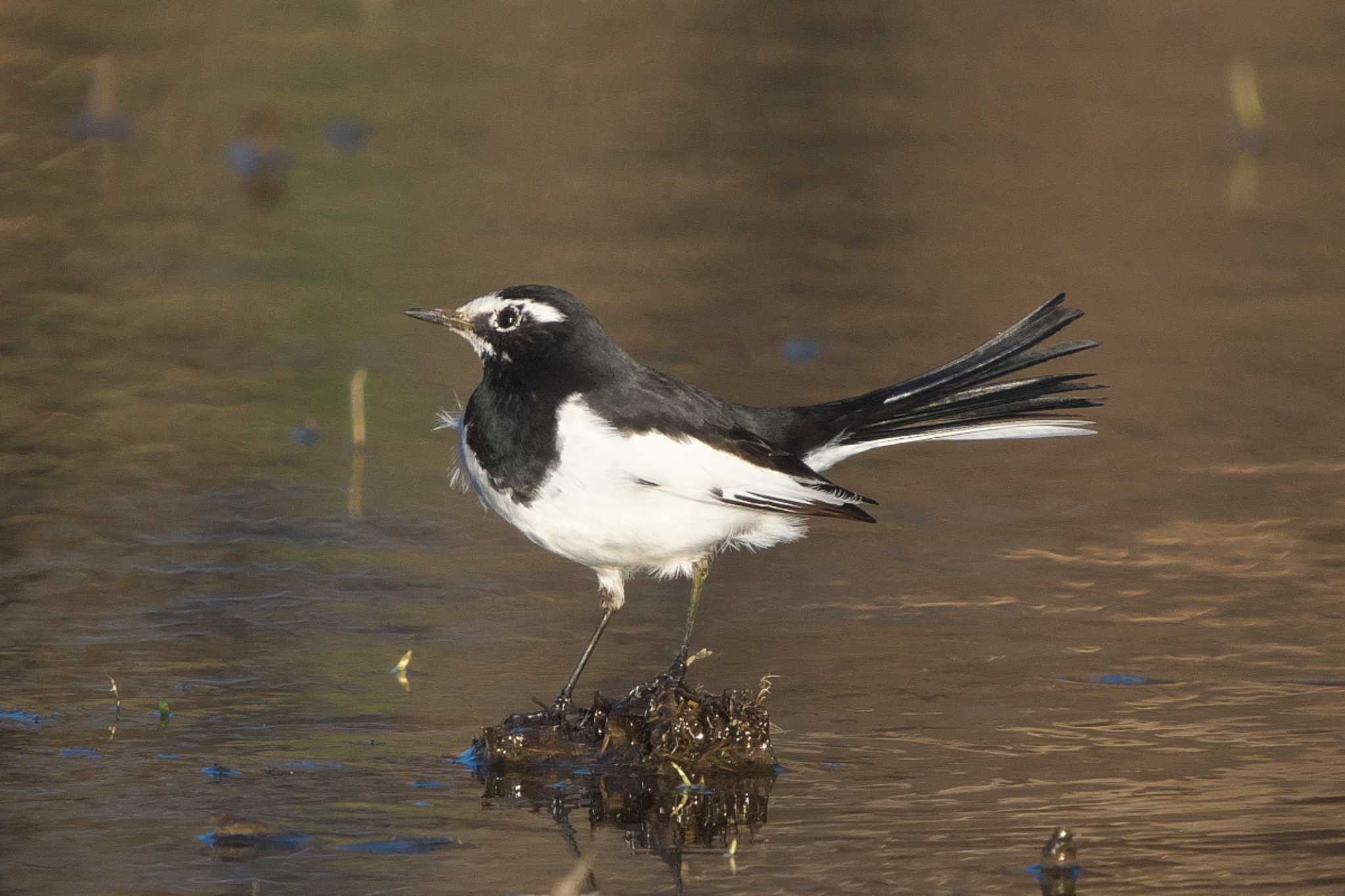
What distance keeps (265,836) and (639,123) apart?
426 inches

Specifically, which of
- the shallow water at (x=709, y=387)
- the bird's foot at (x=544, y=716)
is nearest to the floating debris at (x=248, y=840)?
the shallow water at (x=709, y=387)

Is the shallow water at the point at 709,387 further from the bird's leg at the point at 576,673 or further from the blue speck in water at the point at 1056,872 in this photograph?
the bird's leg at the point at 576,673

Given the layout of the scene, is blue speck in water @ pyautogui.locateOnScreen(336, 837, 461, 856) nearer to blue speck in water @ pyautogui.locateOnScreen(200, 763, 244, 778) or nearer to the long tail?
blue speck in water @ pyautogui.locateOnScreen(200, 763, 244, 778)

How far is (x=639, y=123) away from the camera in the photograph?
15.5 metres

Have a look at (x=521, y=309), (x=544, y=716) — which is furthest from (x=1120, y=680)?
(x=521, y=309)

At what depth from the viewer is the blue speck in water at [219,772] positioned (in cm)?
574

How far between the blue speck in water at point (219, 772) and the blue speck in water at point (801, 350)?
5.09 meters

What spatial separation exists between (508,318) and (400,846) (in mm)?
1774

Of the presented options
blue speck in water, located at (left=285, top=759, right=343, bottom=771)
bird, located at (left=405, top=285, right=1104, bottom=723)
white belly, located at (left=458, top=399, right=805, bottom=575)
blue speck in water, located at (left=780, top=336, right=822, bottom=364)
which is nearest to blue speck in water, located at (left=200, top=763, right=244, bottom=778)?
blue speck in water, located at (left=285, top=759, right=343, bottom=771)

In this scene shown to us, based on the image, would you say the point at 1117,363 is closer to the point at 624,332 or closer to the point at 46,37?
the point at 624,332

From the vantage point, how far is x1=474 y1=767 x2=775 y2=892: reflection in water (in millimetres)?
5469

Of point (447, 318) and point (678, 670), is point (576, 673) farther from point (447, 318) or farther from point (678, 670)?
point (447, 318)

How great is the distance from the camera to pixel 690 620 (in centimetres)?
636

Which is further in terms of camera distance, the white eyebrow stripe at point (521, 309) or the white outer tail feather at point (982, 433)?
the white outer tail feather at point (982, 433)
